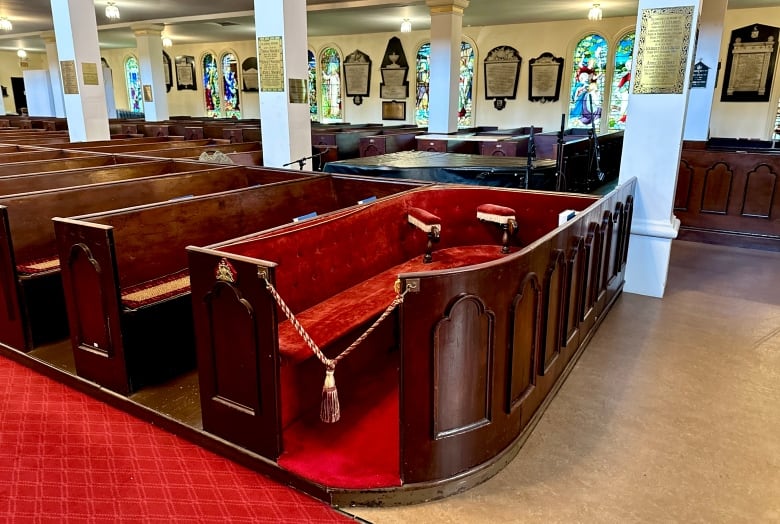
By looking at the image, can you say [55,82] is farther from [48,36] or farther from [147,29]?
[147,29]

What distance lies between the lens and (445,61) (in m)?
9.45

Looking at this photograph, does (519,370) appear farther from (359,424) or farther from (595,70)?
(595,70)

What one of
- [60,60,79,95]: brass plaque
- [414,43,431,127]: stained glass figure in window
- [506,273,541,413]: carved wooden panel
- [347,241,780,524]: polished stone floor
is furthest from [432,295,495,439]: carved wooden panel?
[414,43,431,127]: stained glass figure in window

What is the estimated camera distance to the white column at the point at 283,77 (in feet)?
17.6

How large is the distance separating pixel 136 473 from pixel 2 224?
1761mm

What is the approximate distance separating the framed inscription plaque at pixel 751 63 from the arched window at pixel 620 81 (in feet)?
6.09

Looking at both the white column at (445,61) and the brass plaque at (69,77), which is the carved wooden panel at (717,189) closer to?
the white column at (445,61)

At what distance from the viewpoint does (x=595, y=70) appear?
1206 cm

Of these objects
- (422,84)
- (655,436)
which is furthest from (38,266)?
(422,84)

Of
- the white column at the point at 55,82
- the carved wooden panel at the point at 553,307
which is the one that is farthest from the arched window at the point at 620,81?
the white column at the point at 55,82

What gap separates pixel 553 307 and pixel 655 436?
28.8 inches

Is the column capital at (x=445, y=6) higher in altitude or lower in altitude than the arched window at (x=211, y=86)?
higher

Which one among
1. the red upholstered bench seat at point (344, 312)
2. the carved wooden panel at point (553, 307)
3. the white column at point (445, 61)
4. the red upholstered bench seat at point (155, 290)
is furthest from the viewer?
the white column at point (445, 61)

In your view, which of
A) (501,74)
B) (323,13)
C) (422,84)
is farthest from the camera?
(422,84)
